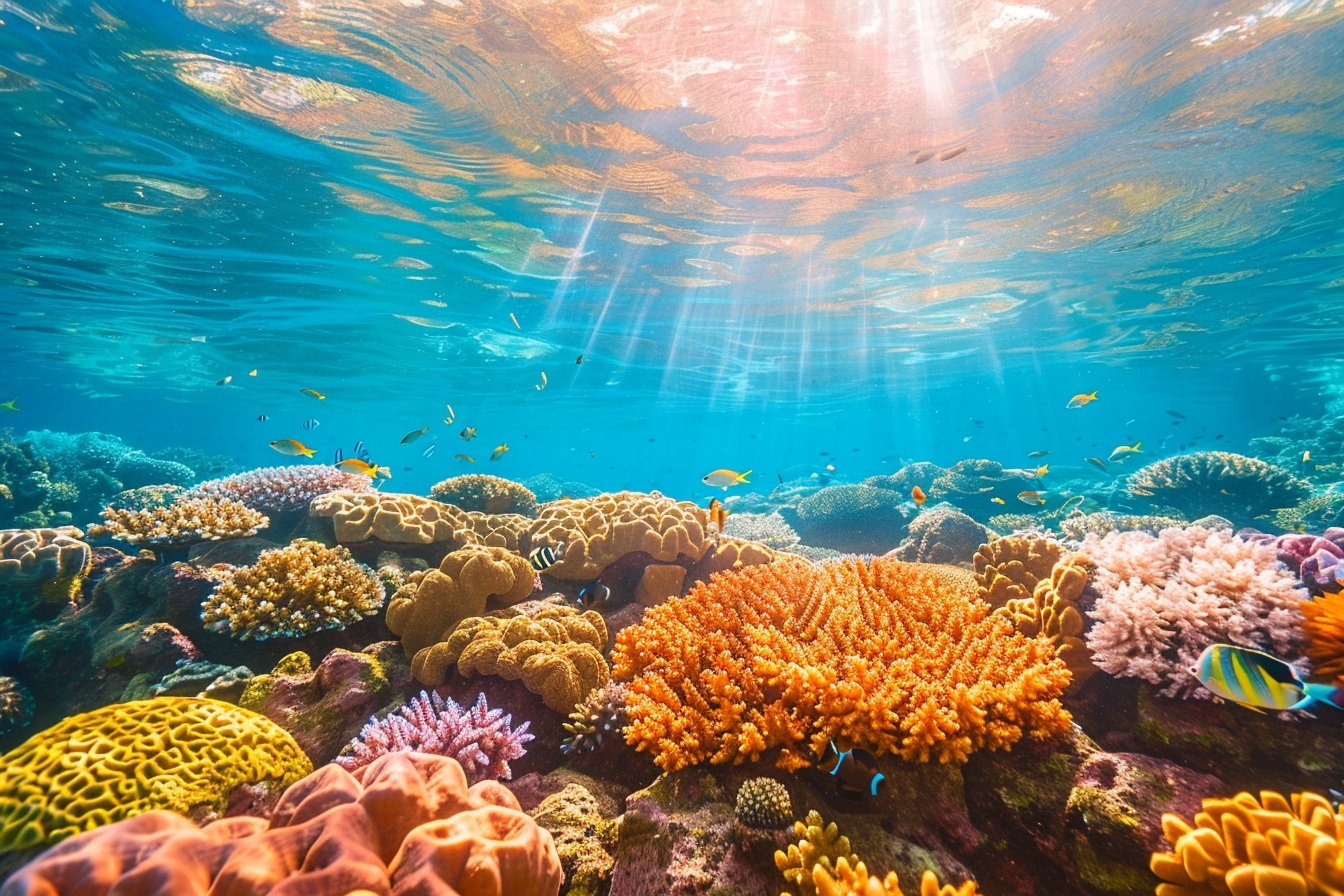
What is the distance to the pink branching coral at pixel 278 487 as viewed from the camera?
773 cm

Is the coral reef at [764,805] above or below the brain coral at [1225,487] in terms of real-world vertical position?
below

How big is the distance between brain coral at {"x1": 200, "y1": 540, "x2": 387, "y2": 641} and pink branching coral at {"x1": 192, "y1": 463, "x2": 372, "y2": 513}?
100 inches

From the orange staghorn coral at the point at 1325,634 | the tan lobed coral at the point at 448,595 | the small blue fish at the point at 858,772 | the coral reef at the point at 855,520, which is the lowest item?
the small blue fish at the point at 858,772

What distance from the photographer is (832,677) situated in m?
3.35

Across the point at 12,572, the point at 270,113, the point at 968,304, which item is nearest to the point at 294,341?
the point at 270,113

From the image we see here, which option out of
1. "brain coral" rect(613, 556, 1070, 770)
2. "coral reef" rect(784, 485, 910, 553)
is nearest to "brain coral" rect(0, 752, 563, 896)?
"brain coral" rect(613, 556, 1070, 770)

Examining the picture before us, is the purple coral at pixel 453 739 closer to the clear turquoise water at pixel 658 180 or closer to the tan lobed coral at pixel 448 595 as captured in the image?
the tan lobed coral at pixel 448 595

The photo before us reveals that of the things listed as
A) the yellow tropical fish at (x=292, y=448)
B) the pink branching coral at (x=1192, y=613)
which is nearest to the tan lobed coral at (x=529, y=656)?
the pink branching coral at (x=1192, y=613)

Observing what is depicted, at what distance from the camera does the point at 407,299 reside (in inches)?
798

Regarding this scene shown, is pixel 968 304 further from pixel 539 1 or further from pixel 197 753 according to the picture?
pixel 197 753

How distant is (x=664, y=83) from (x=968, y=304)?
19.0 meters

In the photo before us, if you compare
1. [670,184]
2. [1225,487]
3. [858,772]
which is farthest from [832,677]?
[1225,487]

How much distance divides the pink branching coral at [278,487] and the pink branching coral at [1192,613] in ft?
30.0

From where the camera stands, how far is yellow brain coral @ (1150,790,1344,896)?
1844 mm
